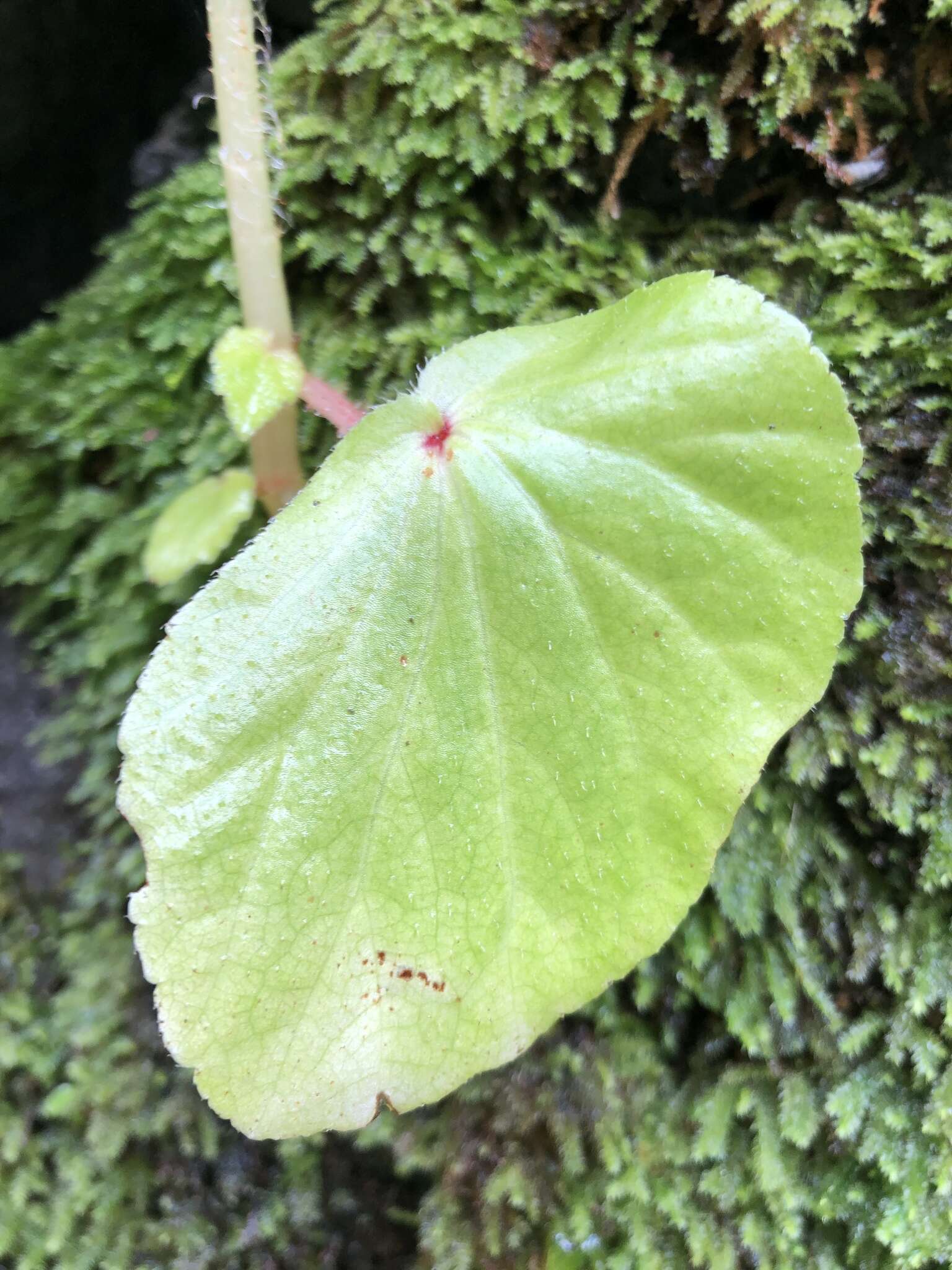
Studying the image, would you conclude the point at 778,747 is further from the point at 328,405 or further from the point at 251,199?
the point at 251,199

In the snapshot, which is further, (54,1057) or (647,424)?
(54,1057)

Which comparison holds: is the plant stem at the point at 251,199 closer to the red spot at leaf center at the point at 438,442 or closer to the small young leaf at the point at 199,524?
the small young leaf at the point at 199,524

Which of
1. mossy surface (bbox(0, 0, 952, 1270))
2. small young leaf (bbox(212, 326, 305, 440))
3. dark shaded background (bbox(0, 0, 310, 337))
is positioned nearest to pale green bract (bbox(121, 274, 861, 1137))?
small young leaf (bbox(212, 326, 305, 440))

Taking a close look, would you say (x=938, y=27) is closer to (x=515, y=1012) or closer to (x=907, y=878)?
(x=907, y=878)

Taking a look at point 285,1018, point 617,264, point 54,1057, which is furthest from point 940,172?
point 54,1057

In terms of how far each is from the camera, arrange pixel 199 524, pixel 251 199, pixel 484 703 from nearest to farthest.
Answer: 1. pixel 484 703
2. pixel 251 199
3. pixel 199 524

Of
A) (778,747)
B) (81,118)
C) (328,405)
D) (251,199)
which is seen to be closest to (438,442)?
(328,405)
